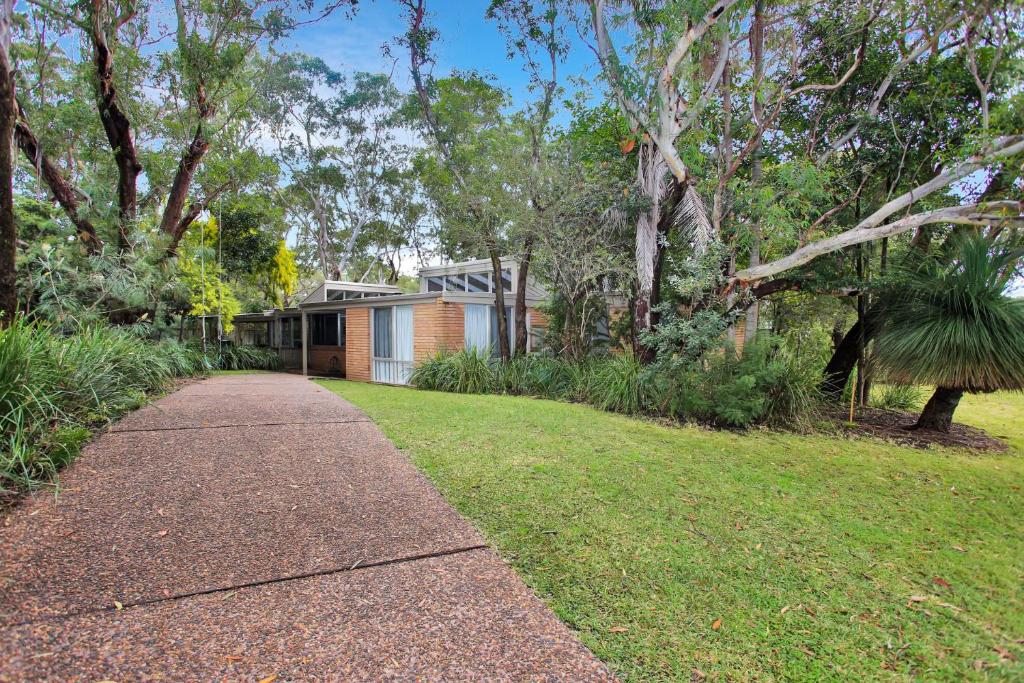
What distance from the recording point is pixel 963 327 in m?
6.80

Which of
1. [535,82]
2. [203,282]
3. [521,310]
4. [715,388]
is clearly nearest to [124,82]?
[203,282]

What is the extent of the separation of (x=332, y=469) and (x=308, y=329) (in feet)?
49.2

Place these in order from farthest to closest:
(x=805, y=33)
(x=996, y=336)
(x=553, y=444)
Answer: (x=805, y=33) < (x=996, y=336) < (x=553, y=444)

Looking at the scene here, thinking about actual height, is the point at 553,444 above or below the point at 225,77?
below

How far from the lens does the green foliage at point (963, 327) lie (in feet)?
21.6

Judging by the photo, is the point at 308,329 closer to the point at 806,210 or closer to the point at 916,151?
the point at 806,210

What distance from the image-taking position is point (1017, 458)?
6688mm

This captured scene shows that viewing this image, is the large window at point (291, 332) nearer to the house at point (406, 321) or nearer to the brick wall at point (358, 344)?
the house at point (406, 321)

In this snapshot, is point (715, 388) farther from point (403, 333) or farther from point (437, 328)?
point (403, 333)

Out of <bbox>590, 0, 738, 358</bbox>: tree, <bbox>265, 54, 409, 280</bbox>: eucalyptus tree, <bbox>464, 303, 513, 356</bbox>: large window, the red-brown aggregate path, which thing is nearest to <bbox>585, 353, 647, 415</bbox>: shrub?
<bbox>590, 0, 738, 358</bbox>: tree

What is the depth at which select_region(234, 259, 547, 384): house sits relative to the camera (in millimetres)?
12359

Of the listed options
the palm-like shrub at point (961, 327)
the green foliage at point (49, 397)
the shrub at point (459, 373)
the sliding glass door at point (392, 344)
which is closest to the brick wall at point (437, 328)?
the sliding glass door at point (392, 344)

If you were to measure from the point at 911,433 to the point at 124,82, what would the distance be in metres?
17.2

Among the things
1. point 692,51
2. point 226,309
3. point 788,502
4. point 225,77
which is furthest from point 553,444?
point 226,309
